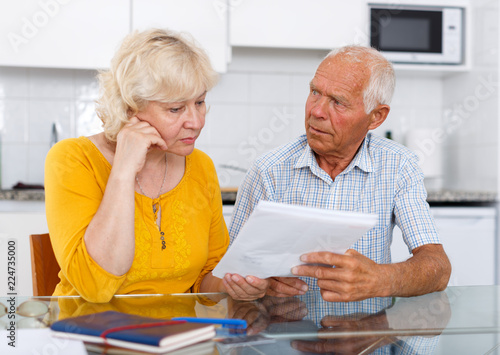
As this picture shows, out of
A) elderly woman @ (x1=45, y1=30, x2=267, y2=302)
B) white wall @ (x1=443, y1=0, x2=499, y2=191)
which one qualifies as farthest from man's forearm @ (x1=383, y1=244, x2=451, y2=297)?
white wall @ (x1=443, y1=0, x2=499, y2=191)

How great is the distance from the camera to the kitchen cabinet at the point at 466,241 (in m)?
2.66

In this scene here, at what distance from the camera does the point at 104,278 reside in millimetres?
1126

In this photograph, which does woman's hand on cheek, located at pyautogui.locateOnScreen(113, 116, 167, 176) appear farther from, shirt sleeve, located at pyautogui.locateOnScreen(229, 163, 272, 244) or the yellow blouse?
shirt sleeve, located at pyautogui.locateOnScreen(229, 163, 272, 244)

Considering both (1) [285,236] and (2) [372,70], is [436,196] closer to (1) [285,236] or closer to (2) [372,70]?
(2) [372,70]

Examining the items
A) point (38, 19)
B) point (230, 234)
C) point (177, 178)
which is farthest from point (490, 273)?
point (38, 19)

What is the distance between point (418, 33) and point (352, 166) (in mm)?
1687

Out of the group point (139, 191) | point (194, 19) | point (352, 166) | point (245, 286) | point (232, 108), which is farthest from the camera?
point (232, 108)

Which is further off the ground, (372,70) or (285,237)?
(372,70)

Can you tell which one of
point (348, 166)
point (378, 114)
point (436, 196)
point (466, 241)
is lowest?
point (466, 241)

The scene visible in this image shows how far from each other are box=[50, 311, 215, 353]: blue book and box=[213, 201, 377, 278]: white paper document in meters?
0.20

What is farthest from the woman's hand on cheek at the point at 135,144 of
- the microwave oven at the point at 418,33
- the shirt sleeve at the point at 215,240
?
the microwave oven at the point at 418,33

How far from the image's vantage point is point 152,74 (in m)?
1.25

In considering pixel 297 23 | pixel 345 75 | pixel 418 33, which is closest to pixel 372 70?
pixel 345 75

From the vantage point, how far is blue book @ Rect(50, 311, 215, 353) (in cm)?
76
